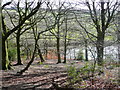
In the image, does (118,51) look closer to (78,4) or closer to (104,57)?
(104,57)

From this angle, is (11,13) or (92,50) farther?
(11,13)

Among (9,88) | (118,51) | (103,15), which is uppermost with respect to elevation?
(103,15)

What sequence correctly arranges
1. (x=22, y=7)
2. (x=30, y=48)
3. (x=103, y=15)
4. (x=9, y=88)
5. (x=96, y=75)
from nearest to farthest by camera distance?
(x=9, y=88) < (x=96, y=75) < (x=103, y=15) < (x=22, y=7) < (x=30, y=48)

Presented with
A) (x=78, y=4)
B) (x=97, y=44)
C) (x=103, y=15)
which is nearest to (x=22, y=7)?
(x=78, y=4)

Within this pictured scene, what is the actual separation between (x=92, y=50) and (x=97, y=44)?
0.43 m

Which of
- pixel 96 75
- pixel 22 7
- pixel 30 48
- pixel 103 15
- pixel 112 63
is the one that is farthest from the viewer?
pixel 30 48

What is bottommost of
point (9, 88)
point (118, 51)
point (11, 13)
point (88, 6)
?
point (9, 88)

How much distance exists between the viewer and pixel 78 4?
8.62 meters

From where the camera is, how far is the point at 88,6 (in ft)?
28.2

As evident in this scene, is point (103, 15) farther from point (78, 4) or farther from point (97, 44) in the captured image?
point (97, 44)

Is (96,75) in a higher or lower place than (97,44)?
lower

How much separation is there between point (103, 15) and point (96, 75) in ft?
11.4

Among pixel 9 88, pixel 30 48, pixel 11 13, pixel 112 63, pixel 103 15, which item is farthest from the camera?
pixel 30 48

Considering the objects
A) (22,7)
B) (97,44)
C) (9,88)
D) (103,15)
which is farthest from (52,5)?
(9,88)
